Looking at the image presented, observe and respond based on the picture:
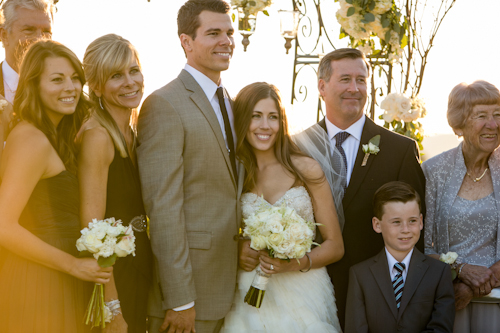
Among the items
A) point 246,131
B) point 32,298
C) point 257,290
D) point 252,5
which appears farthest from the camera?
point 252,5

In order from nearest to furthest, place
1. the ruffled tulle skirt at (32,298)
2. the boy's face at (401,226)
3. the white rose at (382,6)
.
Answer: the ruffled tulle skirt at (32,298), the boy's face at (401,226), the white rose at (382,6)

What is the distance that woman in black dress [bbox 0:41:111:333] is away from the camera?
2.96 meters

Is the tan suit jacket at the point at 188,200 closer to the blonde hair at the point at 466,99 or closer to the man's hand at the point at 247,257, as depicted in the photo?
the man's hand at the point at 247,257

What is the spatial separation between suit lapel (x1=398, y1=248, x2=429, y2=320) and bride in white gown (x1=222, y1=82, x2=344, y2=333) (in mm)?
489

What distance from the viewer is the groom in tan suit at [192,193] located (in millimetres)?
3361

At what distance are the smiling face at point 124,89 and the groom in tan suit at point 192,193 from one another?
96mm

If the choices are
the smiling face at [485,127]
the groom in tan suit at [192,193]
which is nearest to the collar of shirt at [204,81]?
the groom in tan suit at [192,193]

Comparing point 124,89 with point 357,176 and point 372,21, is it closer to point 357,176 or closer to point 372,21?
point 357,176

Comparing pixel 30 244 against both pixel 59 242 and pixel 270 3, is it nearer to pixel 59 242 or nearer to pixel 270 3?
pixel 59 242

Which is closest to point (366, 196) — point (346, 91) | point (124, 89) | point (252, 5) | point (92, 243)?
point (346, 91)

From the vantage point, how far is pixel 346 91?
432 centimetres

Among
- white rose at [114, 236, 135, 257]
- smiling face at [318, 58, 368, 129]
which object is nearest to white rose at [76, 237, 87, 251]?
white rose at [114, 236, 135, 257]

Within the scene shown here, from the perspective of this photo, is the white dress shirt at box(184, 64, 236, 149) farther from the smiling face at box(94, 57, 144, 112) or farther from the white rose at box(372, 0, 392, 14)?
the white rose at box(372, 0, 392, 14)

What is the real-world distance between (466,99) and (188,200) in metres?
2.13
